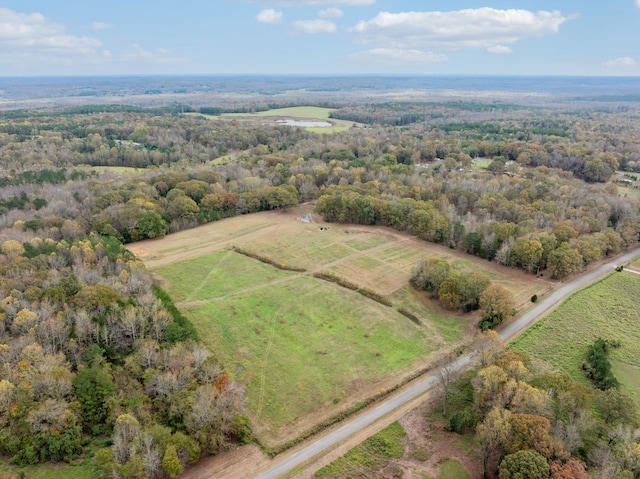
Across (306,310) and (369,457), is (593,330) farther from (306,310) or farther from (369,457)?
(306,310)

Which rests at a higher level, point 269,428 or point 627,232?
point 627,232

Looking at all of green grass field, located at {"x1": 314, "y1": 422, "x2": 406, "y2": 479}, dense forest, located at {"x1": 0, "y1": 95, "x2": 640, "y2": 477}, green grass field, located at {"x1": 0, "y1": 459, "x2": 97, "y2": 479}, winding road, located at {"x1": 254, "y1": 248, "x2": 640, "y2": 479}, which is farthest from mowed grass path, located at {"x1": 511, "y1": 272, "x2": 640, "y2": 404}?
green grass field, located at {"x1": 0, "y1": 459, "x2": 97, "y2": 479}

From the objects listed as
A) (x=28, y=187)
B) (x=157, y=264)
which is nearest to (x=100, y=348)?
(x=157, y=264)

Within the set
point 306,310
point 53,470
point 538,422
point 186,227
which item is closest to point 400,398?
point 538,422

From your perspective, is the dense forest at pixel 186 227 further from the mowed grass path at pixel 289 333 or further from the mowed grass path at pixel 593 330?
the mowed grass path at pixel 593 330

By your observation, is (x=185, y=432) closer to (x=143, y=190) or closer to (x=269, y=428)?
(x=269, y=428)
